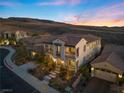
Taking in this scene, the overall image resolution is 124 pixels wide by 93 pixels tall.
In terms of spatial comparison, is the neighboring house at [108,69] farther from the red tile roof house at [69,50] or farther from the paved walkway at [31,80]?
the paved walkway at [31,80]

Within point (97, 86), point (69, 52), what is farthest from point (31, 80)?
point (97, 86)

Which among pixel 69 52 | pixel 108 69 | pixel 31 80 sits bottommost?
pixel 31 80

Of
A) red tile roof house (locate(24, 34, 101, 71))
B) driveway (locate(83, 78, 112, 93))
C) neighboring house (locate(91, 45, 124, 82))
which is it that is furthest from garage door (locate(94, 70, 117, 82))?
red tile roof house (locate(24, 34, 101, 71))

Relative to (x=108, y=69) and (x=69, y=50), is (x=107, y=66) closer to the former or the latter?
(x=108, y=69)

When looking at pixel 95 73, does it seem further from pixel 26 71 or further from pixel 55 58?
pixel 26 71

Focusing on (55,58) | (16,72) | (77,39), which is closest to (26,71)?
(16,72)

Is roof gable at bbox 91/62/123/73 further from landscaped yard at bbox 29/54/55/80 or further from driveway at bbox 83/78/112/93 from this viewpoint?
landscaped yard at bbox 29/54/55/80

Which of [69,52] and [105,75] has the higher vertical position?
[69,52]

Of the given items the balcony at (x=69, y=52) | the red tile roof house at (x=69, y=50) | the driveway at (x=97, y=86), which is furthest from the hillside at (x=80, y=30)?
the driveway at (x=97, y=86)
